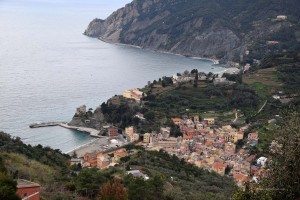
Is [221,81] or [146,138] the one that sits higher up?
[221,81]

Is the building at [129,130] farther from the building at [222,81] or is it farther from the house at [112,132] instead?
the building at [222,81]

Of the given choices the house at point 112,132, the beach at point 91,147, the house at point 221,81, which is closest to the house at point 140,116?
the house at point 112,132

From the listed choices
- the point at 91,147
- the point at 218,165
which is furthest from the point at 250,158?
the point at 91,147

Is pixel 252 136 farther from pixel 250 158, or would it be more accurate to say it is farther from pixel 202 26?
pixel 202 26

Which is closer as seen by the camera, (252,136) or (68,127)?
(252,136)

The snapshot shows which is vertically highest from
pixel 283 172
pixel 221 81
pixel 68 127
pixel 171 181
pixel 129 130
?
pixel 283 172

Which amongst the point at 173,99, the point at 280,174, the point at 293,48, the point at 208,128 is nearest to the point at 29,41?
the point at 293,48

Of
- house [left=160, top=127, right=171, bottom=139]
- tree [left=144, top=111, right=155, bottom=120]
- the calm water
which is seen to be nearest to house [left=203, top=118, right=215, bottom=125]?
house [left=160, top=127, right=171, bottom=139]

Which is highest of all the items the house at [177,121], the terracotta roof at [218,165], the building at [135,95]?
the building at [135,95]
